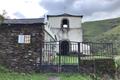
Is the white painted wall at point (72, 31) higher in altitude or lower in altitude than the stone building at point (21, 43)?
higher

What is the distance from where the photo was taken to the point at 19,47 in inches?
713

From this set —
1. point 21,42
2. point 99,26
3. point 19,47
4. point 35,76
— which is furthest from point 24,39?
point 99,26

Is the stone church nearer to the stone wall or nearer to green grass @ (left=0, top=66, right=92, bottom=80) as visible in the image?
the stone wall

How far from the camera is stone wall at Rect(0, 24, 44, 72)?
58.5ft

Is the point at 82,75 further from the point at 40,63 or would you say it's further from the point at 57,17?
the point at 57,17

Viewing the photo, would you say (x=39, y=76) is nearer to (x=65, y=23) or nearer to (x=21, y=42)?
(x=21, y=42)

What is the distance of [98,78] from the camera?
16.6 meters

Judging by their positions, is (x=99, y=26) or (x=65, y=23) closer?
(x=65, y=23)

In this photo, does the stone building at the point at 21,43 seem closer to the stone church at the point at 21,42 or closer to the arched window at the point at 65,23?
the stone church at the point at 21,42

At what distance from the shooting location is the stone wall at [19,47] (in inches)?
703

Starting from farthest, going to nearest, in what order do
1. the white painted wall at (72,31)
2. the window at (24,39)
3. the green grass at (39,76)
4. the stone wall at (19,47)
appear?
the white painted wall at (72,31) < the window at (24,39) < the stone wall at (19,47) < the green grass at (39,76)

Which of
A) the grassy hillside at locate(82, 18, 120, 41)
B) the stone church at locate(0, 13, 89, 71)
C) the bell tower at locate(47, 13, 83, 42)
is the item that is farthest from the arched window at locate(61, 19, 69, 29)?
the grassy hillside at locate(82, 18, 120, 41)

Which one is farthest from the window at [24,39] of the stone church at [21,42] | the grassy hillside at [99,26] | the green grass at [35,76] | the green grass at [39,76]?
the grassy hillside at [99,26]

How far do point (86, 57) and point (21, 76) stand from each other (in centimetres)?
413
